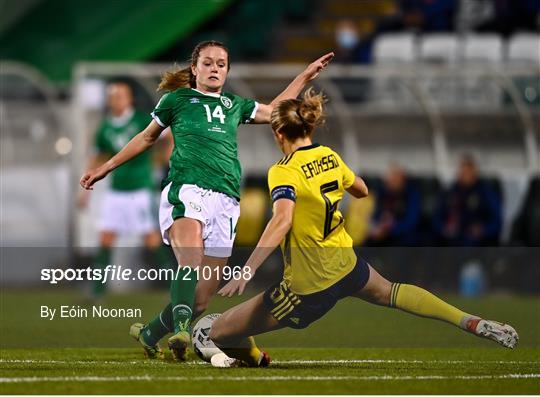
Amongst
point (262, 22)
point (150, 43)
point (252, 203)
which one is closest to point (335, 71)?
point (252, 203)

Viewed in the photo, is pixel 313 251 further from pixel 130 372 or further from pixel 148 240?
pixel 148 240

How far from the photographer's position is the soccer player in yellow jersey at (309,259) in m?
8.77

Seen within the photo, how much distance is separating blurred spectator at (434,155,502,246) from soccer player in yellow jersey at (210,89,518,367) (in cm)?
761

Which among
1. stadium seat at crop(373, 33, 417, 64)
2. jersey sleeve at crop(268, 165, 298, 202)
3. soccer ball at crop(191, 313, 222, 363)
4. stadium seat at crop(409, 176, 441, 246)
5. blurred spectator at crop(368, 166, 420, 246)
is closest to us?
jersey sleeve at crop(268, 165, 298, 202)

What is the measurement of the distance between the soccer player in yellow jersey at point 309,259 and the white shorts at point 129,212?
21.9ft

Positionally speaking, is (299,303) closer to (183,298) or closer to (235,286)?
(235,286)

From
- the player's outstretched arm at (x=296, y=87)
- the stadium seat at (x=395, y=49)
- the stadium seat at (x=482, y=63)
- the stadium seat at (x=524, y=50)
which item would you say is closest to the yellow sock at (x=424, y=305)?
the player's outstretched arm at (x=296, y=87)

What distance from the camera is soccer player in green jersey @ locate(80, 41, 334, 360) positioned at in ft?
30.4

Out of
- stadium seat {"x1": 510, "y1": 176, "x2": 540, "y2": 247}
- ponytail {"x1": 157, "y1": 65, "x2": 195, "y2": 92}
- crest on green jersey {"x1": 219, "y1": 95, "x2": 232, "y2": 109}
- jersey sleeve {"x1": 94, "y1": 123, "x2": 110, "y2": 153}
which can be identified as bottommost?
stadium seat {"x1": 510, "y1": 176, "x2": 540, "y2": 247}

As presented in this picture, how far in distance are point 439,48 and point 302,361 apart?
1198 centimetres

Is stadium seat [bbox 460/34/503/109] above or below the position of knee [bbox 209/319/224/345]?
above

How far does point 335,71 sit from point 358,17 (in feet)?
19.1

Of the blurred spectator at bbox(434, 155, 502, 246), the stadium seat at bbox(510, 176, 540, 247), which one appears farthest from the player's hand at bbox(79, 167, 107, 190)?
the stadium seat at bbox(510, 176, 540, 247)

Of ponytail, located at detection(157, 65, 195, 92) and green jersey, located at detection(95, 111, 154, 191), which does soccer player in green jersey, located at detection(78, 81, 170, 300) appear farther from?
ponytail, located at detection(157, 65, 195, 92)
